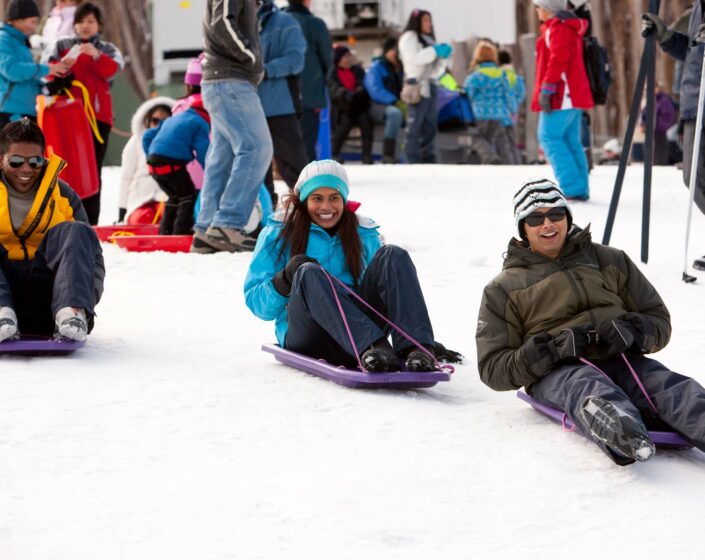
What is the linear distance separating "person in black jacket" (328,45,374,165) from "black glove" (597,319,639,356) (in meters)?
9.36

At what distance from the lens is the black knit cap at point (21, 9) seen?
24.3 ft

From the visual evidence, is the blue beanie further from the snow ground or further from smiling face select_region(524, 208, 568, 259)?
smiling face select_region(524, 208, 568, 259)

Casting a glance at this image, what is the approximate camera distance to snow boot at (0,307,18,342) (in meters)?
4.16

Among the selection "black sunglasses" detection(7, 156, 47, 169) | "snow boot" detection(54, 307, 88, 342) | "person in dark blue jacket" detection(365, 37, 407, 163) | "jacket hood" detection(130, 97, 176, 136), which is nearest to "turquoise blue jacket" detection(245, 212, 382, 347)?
"snow boot" detection(54, 307, 88, 342)

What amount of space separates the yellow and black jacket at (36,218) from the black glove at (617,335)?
2015mm

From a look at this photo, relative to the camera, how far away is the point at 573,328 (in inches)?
136

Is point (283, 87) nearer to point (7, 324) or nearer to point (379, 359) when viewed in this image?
point (7, 324)

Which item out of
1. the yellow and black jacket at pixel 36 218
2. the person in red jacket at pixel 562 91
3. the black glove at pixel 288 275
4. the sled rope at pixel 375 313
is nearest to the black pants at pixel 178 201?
the person in red jacket at pixel 562 91

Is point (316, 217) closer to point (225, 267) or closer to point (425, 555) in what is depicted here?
point (425, 555)

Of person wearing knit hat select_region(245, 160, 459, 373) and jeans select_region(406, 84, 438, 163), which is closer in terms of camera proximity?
person wearing knit hat select_region(245, 160, 459, 373)

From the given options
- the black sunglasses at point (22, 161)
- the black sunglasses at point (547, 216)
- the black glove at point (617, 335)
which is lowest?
the black glove at point (617, 335)

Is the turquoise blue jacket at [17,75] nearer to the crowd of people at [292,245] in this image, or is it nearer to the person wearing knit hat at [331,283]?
the crowd of people at [292,245]

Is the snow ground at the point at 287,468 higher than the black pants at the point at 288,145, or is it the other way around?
the black pants at the point at 288,145

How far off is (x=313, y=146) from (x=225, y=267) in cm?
375
